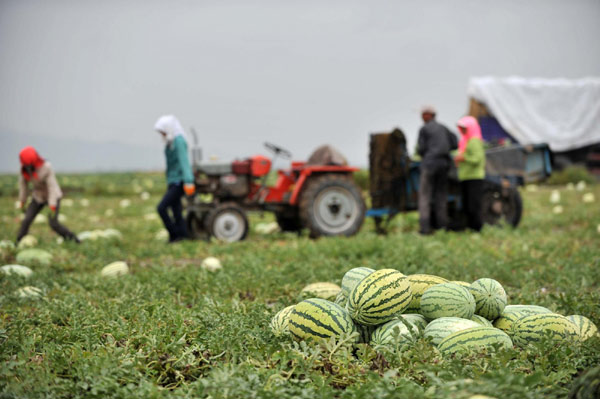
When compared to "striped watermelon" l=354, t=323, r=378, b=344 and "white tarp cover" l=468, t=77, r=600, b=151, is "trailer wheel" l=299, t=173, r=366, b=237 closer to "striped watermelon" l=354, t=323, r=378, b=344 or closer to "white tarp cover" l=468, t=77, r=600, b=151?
"striped watermelon" l=354, t=323, r=378, b=344

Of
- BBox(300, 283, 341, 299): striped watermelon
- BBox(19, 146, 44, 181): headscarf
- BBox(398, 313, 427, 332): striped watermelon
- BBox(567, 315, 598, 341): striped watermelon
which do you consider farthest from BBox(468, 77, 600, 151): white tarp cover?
BBox(398, 313, 427, 332): striped watermelon

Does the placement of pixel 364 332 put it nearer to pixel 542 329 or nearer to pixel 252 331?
pixel 252 331

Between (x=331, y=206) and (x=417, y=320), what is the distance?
640 centimetres

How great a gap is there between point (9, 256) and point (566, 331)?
6.84 meters

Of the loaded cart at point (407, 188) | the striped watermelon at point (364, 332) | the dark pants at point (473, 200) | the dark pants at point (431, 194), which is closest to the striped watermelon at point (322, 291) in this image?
the striped watermelon at point (364, 332)

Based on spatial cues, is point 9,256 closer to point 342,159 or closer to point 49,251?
point 49,251

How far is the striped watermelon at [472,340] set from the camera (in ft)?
9.39

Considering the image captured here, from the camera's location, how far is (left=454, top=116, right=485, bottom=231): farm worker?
29.7 ft

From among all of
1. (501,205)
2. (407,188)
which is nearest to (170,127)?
(407,188)

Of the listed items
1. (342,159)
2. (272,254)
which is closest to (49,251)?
(272,254)

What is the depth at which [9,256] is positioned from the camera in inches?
289

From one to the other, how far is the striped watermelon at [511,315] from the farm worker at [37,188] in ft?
22.7

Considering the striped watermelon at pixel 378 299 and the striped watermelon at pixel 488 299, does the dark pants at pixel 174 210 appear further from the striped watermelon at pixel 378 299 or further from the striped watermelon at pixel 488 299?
the striped watermelon at pixel 488 299

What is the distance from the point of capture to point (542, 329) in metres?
3.14
